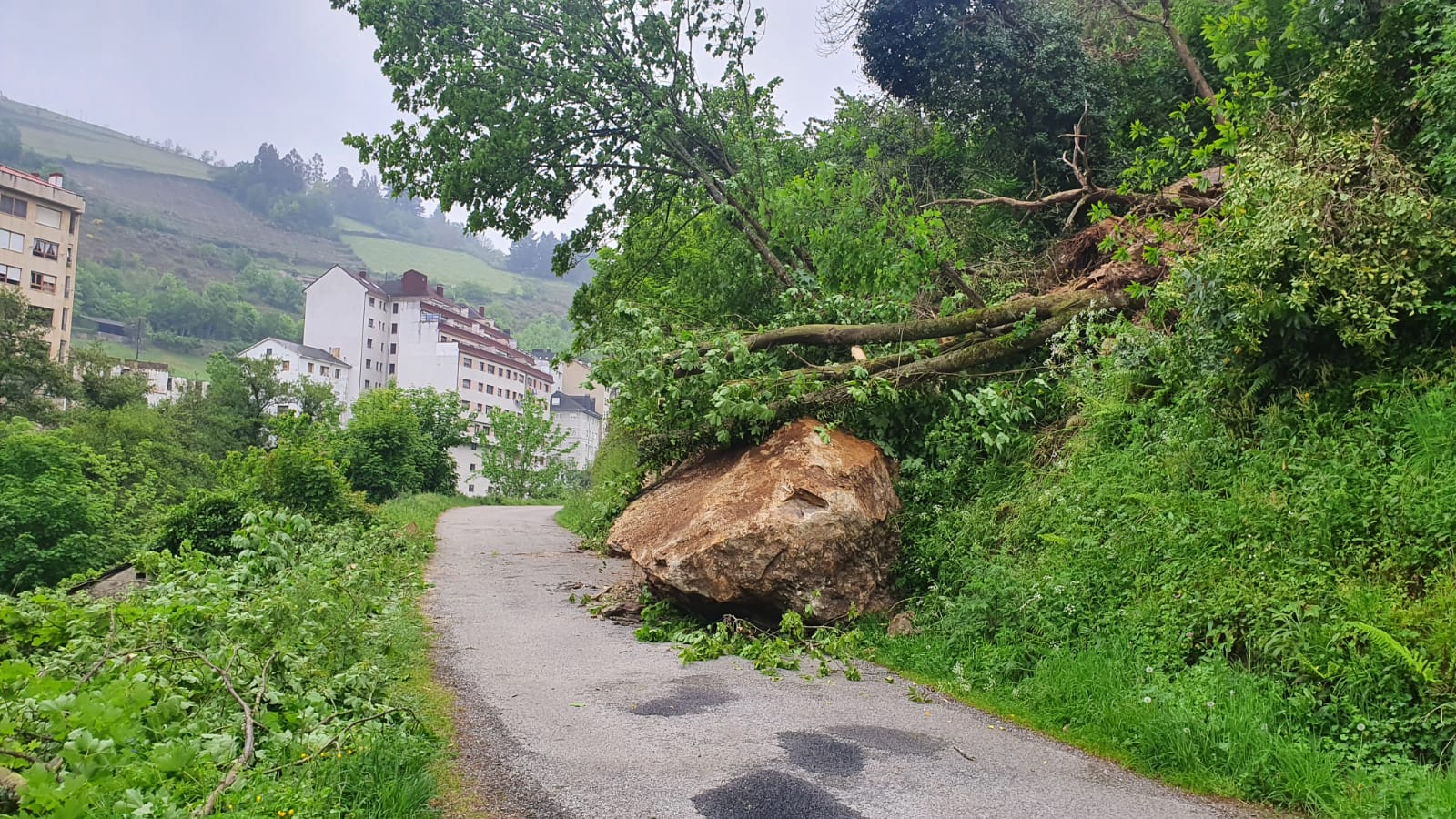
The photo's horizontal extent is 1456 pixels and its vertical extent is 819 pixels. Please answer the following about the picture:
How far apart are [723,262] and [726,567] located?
24.6ft

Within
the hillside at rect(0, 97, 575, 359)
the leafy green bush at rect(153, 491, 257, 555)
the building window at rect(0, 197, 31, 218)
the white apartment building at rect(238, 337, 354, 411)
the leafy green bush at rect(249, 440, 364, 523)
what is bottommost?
the leafy green bush at rect(153, 491, 257, 555)

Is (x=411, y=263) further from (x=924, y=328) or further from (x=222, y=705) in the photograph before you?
(x=222, y=705)

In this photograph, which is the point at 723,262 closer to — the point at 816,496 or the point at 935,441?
the point at 935,441

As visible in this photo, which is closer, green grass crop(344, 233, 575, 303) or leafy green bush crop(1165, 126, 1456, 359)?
leafy green bush crop(1165, 126, 1456, 359)

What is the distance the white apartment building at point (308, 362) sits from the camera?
7562 cm

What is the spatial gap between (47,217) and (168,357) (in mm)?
49900

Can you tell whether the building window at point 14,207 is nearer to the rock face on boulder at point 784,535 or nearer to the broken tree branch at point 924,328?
the broken tree branch at point 924,328

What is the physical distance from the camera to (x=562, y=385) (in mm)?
114062

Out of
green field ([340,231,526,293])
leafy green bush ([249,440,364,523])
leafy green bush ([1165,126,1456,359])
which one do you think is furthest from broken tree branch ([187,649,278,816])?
green field ([340,231,526,293])

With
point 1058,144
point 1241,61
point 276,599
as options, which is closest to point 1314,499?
point 276,599

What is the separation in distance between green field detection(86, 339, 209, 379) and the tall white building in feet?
68.4

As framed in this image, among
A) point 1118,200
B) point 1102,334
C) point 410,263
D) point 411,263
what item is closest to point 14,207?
point 1118,200

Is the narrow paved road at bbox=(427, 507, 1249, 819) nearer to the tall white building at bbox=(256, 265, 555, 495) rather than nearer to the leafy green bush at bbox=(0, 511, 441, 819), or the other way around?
the leafy green bush at bbox=(0, 511, 441, 819)

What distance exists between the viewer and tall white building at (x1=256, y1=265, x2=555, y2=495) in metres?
81.4
